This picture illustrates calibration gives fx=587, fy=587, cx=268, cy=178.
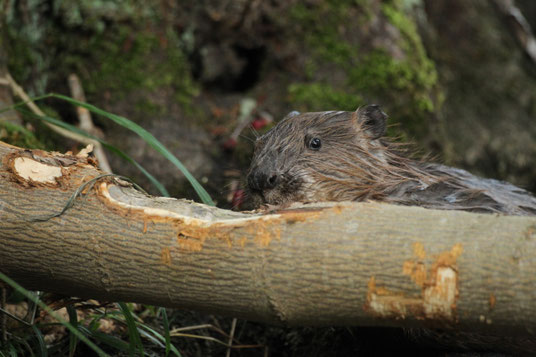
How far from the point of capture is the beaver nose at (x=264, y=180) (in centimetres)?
365

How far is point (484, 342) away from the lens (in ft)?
10.4

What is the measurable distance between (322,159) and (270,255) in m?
1.65

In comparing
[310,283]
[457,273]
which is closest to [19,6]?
[310,283]

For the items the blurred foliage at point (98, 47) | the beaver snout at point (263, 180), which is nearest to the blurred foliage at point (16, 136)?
the blurred foliage at point (98, 47)

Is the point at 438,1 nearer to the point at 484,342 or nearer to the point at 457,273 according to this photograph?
the point at 484,342

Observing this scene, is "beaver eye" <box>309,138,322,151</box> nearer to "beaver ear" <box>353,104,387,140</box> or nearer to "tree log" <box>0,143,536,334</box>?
"beaver ear" <box>353,104,387,140</box>

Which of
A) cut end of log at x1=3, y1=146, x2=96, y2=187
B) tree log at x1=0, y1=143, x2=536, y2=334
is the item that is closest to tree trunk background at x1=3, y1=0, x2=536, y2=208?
cut end of log at x1=3, y1=146, x2=96, y2=187

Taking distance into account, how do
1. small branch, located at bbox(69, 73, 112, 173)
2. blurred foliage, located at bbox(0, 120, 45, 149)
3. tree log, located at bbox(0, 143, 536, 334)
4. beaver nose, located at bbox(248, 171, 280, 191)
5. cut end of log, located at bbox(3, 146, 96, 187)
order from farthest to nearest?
small branch, located at bbox(69, 73, 112, 173), blurred foliage, located at bbox(0, 120, 45, 149), beaver nose, located at bbox(248, 171, 280, 191), cut end of log, located at bbox(3, 146, 96, 187), tree log, located at bbox(0, 143, 536, 334)

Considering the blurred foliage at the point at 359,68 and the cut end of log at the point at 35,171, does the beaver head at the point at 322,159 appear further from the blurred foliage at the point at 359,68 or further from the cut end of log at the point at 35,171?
the blurred foliage at the point at 359,68

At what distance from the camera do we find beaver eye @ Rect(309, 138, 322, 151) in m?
3.99

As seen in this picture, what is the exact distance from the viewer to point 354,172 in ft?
12.7

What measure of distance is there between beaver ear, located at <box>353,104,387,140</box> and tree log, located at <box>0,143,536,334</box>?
1.82 m

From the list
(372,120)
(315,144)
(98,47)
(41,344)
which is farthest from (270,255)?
(98,47)

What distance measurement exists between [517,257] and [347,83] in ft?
14.7
